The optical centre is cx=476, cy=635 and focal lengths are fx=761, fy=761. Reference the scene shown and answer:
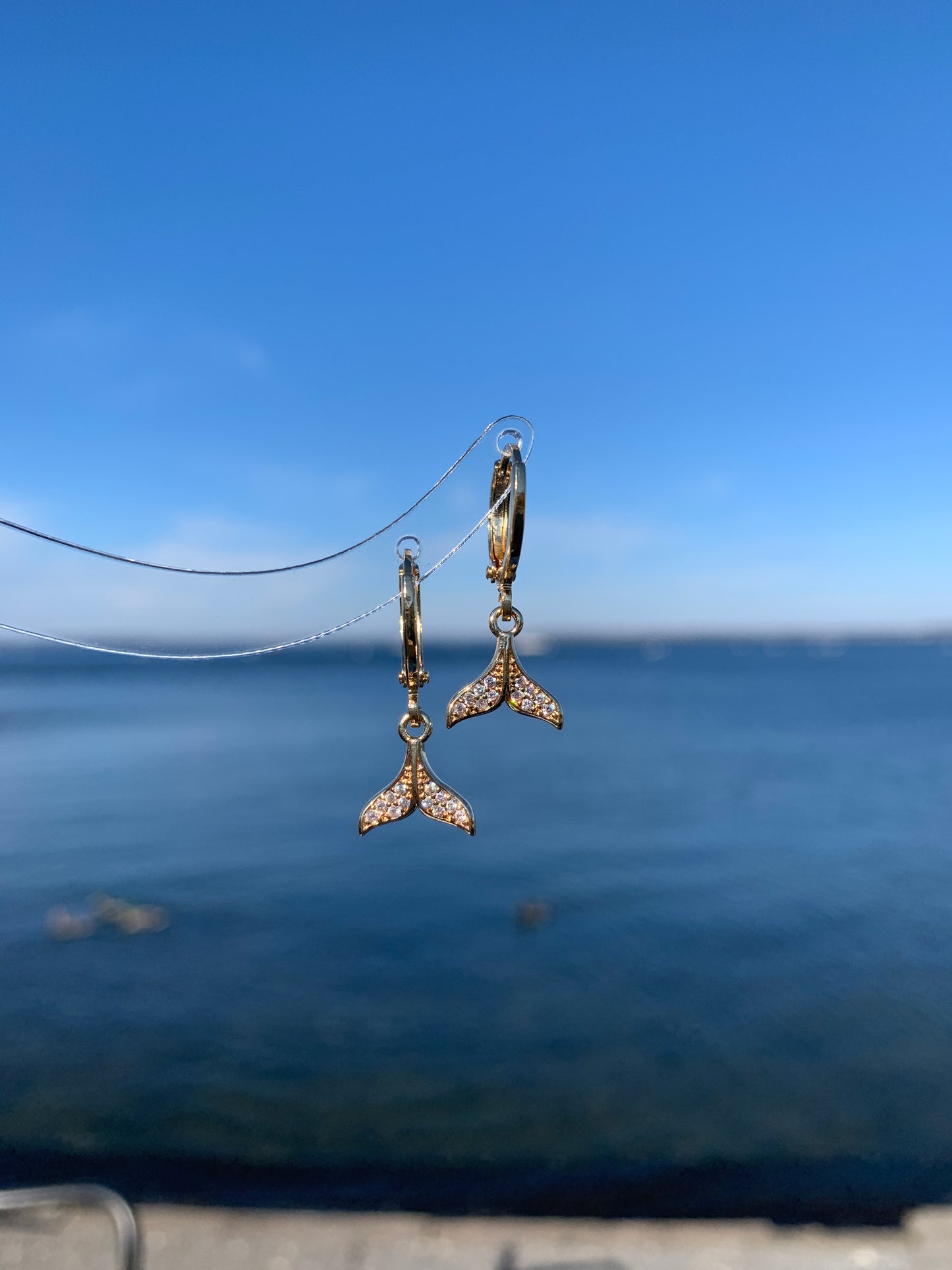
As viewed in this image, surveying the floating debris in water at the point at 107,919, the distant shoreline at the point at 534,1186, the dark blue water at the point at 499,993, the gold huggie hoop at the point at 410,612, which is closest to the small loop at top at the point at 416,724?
the gold huggie hoop at the point at 410,612

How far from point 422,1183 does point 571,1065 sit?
126 inches

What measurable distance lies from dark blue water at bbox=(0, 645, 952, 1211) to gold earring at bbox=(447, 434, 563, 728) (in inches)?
275

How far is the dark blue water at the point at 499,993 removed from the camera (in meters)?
8.53

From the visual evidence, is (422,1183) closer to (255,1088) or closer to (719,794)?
(255,1088)

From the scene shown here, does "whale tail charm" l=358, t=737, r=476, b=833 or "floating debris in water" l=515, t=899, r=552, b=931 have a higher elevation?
"whale tail charm" l=358, t=737, r=476, b=833

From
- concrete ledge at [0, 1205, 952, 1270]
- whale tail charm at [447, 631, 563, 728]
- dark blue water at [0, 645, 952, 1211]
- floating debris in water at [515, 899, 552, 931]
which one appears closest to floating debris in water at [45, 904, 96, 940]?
dark blue water at [0, 645, 952, 1211]

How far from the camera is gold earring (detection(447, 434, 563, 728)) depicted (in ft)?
8.98

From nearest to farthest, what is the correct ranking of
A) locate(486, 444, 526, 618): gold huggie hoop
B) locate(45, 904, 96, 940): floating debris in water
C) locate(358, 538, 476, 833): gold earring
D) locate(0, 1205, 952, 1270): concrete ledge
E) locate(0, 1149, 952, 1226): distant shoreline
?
locate(486, 444, 526, 618): gold huggie hoop, locate(358, 538, 476, 833): gold earring, locate(0, 1205, 952, 1270): concrete ledge, locate(0, 1149, 952, 1226): distant shoreline, locate(45, 904, 96, 940): floating debris in water

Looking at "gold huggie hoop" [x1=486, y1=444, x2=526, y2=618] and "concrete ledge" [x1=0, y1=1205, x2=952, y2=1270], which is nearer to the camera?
"gold huggie hoop" [x1=486, y1=444, x2=526, y2=618]

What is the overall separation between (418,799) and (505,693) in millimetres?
546

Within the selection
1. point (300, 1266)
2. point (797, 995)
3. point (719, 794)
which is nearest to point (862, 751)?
point (719, 794)

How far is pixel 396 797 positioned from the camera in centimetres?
300

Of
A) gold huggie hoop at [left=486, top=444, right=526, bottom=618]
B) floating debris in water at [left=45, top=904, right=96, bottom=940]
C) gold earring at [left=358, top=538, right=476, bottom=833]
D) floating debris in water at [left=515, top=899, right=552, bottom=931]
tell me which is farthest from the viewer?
floating debris in water at [left=515, top=899, right=552, bottom=931]

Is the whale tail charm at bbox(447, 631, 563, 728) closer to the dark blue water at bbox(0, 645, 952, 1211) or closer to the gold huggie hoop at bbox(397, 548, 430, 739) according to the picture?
the gold huggie hoop at bbox(397, 548, 430, 739)
